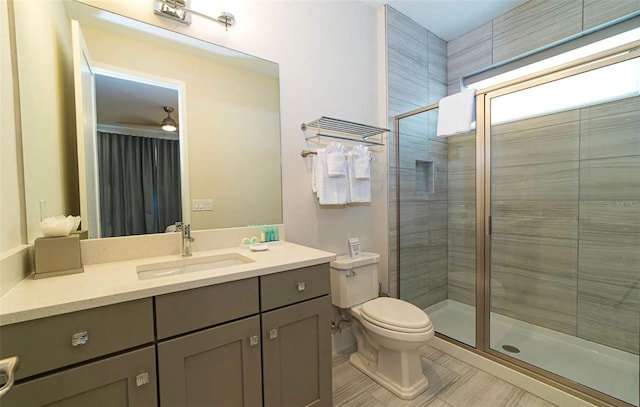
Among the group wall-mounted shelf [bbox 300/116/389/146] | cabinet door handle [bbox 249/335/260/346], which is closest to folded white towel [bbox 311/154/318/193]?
wall-mounted shelf [bbox 300/116/389/146]

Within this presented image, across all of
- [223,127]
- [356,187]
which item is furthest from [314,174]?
[223,127]

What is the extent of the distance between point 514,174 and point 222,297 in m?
2.32

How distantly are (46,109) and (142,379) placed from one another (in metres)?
1.12

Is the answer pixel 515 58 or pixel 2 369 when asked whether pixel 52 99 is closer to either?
pixel 2 369

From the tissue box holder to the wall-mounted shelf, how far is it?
1359mm

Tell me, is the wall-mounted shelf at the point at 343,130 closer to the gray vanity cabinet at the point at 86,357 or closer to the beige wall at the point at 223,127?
the beige wall at the point at 223,127

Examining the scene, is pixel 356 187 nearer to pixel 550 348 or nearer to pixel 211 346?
pixel 211 346

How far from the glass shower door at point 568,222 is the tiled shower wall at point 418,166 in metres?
0.56

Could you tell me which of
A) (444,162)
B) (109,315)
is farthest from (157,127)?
(444,162)

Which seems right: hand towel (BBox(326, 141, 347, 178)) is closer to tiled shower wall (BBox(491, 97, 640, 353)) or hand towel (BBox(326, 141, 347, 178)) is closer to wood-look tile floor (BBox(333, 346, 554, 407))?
tiled shower wall (BBox(491, 97, 640, 353))

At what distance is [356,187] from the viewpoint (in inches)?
77.8

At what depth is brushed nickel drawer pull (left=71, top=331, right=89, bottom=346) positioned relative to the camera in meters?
0.77

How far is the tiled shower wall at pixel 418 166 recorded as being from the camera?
7.60 feet

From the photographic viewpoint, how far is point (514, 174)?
214 cm
